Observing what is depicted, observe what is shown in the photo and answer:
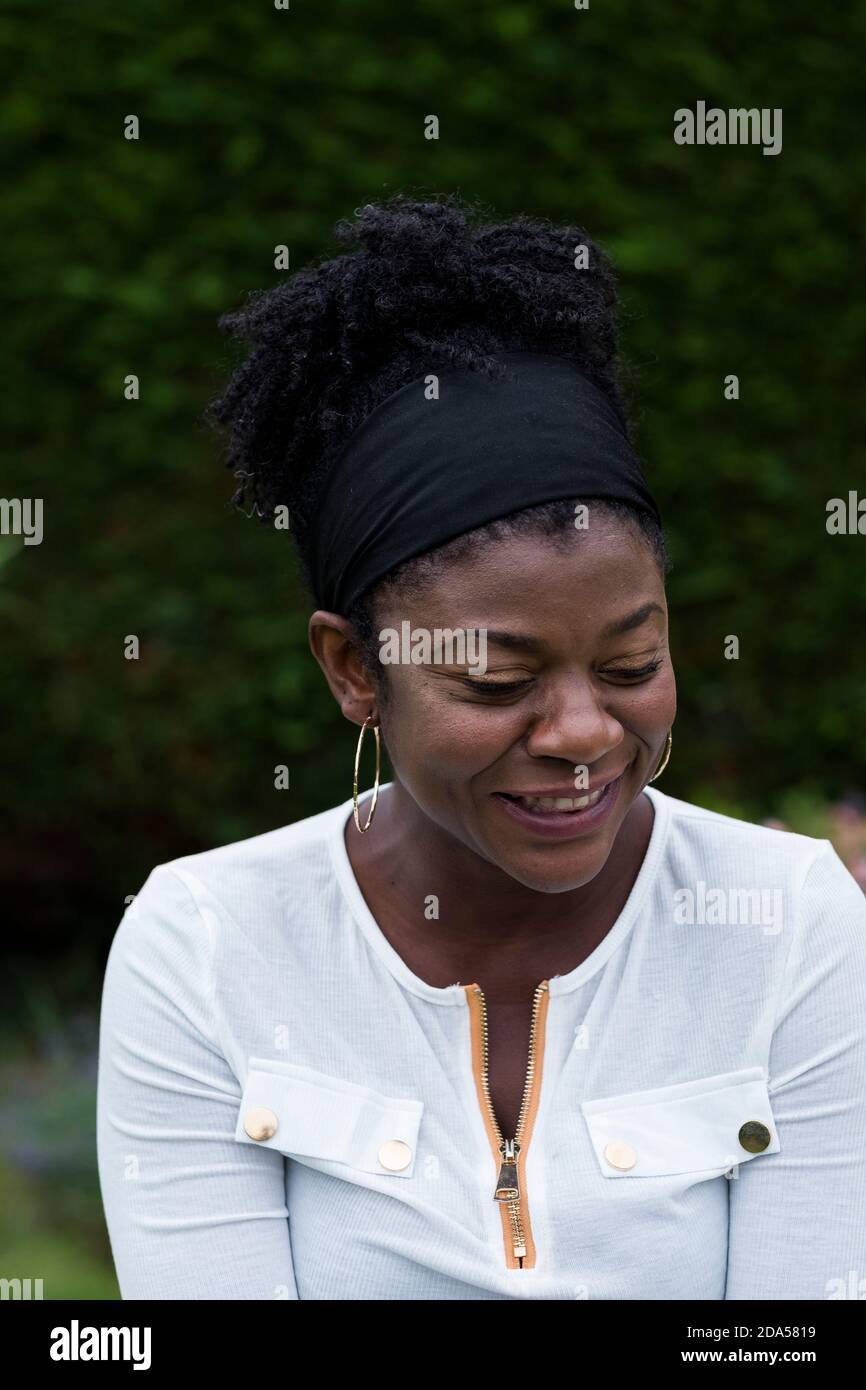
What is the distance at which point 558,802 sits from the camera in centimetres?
216

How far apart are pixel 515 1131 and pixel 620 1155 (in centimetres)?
15

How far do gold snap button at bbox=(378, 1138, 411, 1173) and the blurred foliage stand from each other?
7.92ft

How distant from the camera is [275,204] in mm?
4691

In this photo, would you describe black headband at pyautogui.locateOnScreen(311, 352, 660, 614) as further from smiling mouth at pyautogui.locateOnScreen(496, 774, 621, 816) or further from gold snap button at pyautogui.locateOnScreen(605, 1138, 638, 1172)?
gold snap button at pyautogui.locateOnScreen(605, 1138, 638, 1172)

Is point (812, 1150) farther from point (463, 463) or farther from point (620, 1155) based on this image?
point (463, 463)

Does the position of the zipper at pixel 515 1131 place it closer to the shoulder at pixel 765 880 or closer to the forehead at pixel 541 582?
the shoulder at pixel 765 880

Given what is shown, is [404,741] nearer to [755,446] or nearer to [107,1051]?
[107,1051]

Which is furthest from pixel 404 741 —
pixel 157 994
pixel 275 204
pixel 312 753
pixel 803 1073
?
pixel 275 204

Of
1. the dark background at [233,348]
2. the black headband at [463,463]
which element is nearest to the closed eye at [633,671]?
the black headband at [463,463]

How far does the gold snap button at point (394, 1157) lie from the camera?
226 centimetres

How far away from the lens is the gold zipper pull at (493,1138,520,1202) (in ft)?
7.34

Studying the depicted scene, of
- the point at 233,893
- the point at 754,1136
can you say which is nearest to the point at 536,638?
the point at 233,893

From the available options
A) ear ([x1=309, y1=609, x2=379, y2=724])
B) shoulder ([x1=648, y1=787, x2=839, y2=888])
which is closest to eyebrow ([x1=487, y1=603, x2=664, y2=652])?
ear ([x1=309, y1=609, x2=379, y2=724])

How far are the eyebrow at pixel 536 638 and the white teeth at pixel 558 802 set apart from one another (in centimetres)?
21
